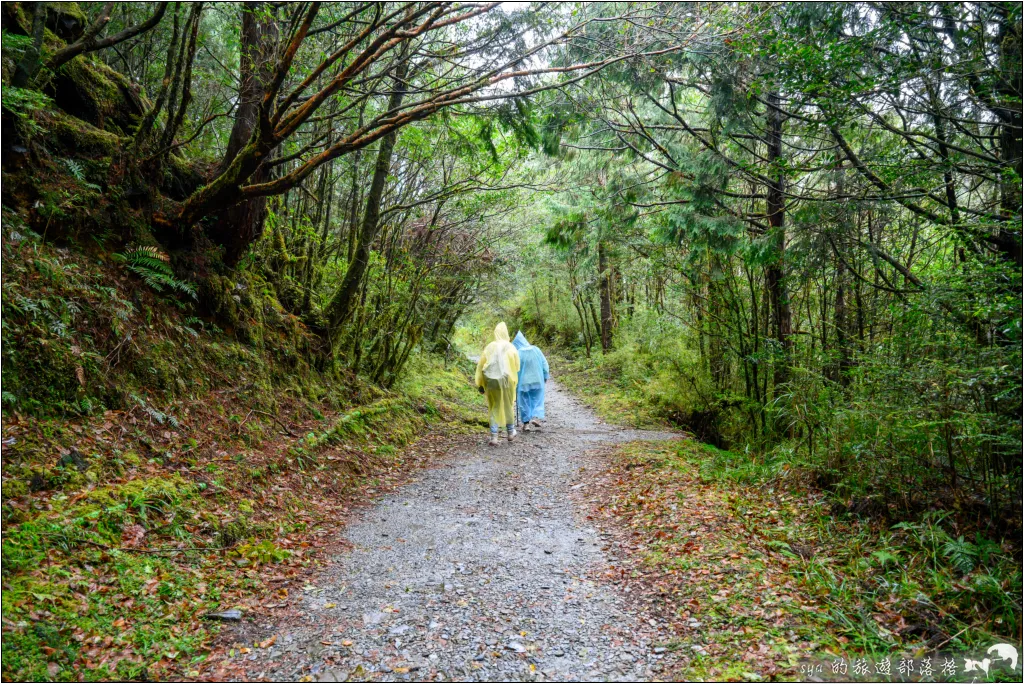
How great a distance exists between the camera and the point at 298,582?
4633 millimetres

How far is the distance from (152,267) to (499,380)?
564 centimetres

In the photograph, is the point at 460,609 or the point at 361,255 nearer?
the point at 460,609

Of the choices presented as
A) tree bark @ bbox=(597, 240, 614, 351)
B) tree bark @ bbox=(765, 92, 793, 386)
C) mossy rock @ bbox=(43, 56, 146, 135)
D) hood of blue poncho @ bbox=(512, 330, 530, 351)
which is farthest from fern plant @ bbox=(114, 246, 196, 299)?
tree bark @ bbox=(597, 240, 614, 351)

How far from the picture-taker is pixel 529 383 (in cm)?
1195

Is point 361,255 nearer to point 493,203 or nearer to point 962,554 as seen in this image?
point 493,203

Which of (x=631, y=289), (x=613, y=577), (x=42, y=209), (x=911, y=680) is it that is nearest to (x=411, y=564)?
(x=613, y=577)

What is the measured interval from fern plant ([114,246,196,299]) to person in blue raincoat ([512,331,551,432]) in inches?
261

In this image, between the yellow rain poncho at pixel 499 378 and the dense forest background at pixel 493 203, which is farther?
the yellow rain poncho at pixel 499 378

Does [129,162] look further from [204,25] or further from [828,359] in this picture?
[828,359]

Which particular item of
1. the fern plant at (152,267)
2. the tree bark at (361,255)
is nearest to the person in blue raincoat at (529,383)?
the tree bark at (361,255)

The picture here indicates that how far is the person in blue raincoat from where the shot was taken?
39.2ft

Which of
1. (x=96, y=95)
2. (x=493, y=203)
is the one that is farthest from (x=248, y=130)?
(x=493, y=203)

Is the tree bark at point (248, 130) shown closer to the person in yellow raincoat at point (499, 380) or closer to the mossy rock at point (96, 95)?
the mossy rock at point (96, 95)

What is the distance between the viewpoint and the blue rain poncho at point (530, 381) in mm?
11938
